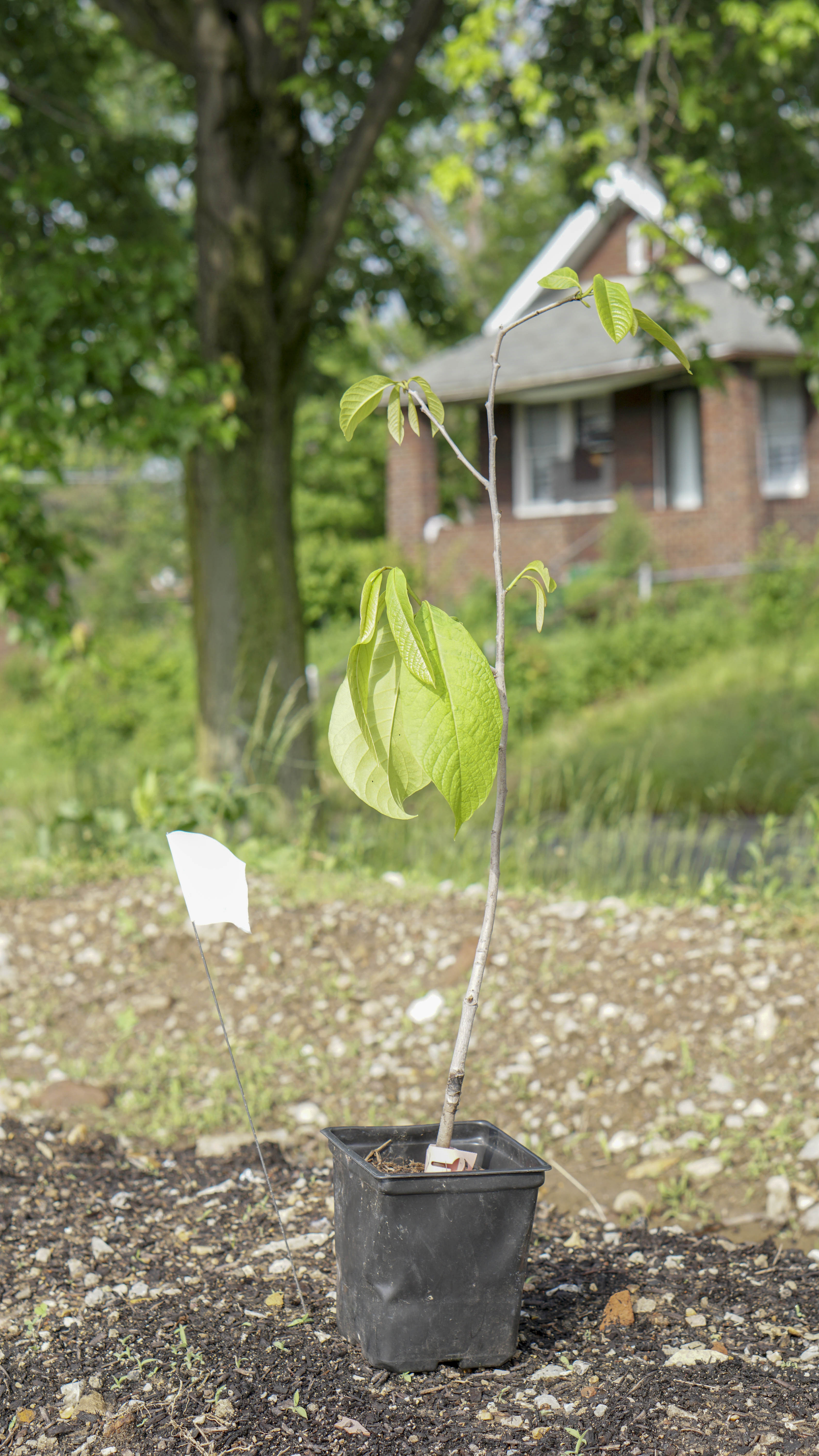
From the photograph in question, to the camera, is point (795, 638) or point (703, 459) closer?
point (795, 638)

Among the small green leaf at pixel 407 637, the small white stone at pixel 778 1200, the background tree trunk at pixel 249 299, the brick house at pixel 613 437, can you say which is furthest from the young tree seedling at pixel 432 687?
the brick house at pixel 613 437

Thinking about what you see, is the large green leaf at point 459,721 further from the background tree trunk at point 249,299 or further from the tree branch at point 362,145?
the tree branch at point 362,145

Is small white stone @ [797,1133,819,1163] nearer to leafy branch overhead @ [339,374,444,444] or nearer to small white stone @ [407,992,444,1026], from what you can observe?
small white stone @ [407,992,444,1026]

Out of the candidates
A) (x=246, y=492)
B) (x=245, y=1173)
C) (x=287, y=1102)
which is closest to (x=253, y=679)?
(x=246, y=492)

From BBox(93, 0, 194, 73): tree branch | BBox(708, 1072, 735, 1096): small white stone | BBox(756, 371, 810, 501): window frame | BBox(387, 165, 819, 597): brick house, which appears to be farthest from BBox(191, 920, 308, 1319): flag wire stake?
BBox(756, 371, 810, 501): window frame

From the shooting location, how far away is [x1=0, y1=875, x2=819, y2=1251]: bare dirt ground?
312 cm

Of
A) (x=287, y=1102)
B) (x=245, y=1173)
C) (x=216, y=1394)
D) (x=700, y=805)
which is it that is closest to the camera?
(x=216, y=1394)

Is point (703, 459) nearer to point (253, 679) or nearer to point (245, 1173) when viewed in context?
point (253, 679)

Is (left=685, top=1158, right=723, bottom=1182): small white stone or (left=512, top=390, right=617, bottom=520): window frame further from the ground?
(left=512, top=390, right=617, bottom=520): window frame

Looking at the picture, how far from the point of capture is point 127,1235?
251cm

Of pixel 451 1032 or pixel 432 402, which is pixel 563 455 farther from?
pixel 432 402

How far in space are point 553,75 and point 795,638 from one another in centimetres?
653

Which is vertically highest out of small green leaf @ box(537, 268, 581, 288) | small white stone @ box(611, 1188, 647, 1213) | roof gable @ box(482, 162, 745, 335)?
roof gable @ box(482, 162, 745, 335)

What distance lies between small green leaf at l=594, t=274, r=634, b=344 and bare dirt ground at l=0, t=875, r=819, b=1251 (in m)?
2.05
